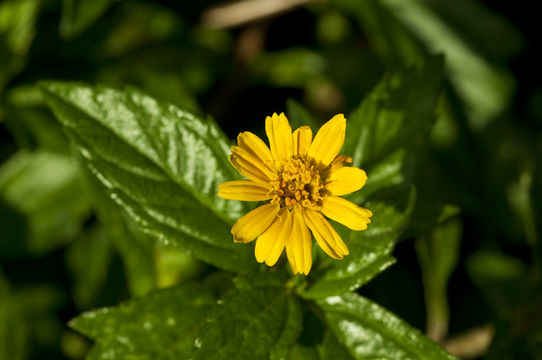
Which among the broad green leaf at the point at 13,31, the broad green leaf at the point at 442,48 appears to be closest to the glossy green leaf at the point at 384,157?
the broad green leaf at the point at 442,48

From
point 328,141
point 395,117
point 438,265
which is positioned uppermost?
point 395,117

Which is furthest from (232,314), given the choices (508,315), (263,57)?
(263,57)

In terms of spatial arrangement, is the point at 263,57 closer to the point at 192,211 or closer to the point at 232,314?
the point at 192,211

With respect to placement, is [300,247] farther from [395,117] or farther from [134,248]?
[134,248]

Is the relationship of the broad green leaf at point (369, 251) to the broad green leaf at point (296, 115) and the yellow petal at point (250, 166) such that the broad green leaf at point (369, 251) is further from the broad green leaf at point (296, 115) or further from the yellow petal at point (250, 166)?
the broad green leaf at point (296, 115)

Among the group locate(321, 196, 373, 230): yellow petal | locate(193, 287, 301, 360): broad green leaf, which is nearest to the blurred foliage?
locate(193, 287, 301, 360): broad green leaf

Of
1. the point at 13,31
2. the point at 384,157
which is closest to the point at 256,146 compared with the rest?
the point at 384,157
